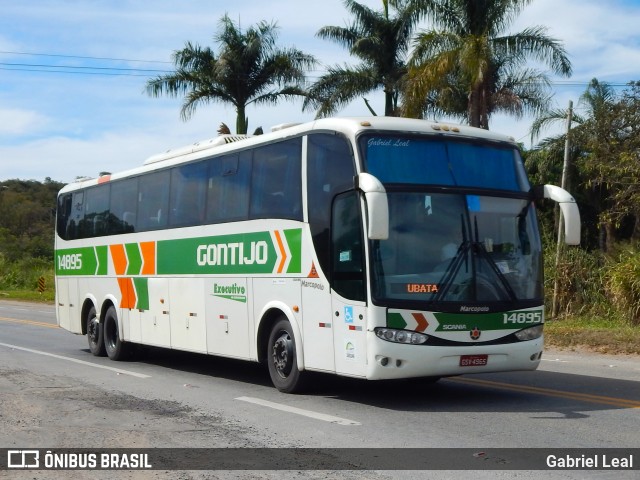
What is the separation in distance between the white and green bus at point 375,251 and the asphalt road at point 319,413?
0.65m

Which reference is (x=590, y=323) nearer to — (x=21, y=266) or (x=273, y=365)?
(x=273, y=365)

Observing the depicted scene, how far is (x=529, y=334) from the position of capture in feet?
37.2

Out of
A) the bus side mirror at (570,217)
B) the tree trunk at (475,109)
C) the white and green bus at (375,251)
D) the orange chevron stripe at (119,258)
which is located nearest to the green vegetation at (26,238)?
the tree trunk at (475,109)

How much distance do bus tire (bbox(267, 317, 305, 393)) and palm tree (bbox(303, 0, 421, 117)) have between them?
20768 millimetres

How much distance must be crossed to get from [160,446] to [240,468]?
1.23 meters

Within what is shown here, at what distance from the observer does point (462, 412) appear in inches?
422

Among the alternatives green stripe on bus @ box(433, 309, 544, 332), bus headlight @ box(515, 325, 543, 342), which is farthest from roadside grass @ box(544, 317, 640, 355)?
green stripe on bus @ box(433, 309, 544, 332)

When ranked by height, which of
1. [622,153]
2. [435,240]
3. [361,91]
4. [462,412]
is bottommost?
[462,412]

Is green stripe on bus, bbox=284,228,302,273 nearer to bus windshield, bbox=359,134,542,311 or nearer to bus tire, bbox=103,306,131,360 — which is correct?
bus windshield, bbox=359,134,542,311

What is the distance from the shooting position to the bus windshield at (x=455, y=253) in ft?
35.1

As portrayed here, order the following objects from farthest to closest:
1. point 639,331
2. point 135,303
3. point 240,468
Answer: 1. point 639,331
2. point 135,303
3. point 240,468

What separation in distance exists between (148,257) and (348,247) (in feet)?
20.7

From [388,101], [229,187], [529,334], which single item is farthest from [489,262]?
[388,101]

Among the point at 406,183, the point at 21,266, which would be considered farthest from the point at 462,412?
the point at 21,266
